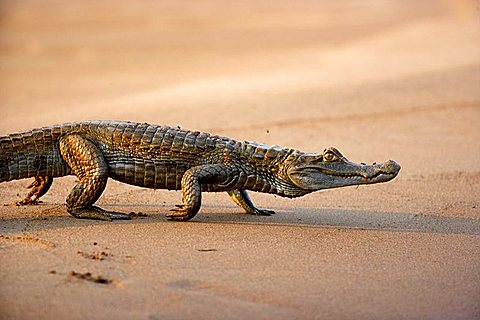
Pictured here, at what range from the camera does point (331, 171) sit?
21.1ft

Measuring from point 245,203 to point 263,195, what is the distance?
107 cm

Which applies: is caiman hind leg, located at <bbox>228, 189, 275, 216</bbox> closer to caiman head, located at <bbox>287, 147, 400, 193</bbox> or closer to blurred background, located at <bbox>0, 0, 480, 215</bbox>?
caiman head, located at <bbox>287, 147, 400, 193</bbox>

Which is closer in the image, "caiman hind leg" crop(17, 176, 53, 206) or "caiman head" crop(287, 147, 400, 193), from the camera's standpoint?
"caiman head" crop(287, 147, 400, 193)

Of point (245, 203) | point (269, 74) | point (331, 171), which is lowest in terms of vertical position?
point (245, 203)

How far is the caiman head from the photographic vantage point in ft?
20.8

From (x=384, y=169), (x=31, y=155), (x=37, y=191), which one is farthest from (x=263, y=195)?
(x=31, y=155)

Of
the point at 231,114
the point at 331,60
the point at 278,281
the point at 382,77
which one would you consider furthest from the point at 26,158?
the point at 331,60

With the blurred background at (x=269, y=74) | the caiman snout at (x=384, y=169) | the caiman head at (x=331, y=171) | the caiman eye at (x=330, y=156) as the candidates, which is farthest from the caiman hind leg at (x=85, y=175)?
the blurred background at (x=269, y=74)

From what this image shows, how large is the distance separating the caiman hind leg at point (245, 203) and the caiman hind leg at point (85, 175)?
1.06m

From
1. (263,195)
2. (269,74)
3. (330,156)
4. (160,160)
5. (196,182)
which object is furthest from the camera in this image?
(269,74)

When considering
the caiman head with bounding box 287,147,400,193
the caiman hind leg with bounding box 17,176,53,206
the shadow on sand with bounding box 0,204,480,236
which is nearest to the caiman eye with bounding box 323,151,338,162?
the caiman head with bounding box 287,147,400,193

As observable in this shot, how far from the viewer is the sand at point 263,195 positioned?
184 inches

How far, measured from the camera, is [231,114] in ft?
39.9

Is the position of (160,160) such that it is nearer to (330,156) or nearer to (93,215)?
(93,215)
